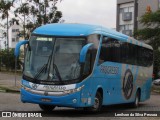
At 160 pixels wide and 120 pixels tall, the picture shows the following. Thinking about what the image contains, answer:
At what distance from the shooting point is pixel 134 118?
16.0 meters

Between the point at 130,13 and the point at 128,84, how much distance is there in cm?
5098

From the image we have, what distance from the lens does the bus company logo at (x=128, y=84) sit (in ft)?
68.5

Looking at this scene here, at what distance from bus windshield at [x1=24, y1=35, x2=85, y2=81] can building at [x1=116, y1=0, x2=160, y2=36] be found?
164 ft

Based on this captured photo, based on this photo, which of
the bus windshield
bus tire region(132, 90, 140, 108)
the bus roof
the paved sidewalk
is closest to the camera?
the bus windshield

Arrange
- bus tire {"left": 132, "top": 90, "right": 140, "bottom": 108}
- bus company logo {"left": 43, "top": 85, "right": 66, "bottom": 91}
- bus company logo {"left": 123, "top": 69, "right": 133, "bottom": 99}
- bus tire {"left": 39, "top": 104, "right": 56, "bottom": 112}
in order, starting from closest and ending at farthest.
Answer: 1. bus company logo {"left": 43, "top": 85, "right": 66, "bottom": 91}
2. bus tire {"left": 39, "top": 104, "right": 56, "bottom": 112}
3. bus company logo {"left": 123, "top": 69, "right": 133, "bottom": 99}
4. bus tire {"left": 132, "top": 90, "right": 140, "bottom": 108}

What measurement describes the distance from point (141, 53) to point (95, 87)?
689cm

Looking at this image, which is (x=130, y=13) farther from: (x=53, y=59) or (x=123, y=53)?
(x=53, y=59)

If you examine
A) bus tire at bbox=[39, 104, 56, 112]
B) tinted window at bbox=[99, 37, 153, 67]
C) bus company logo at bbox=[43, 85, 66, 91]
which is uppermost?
tinted window at bbox=[99, 37, 153, 67]

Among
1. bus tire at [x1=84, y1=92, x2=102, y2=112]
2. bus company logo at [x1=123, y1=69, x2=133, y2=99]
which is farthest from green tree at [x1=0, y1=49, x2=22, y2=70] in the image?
bus tire at [x1=84, y1=92, x2=102, y2=112]

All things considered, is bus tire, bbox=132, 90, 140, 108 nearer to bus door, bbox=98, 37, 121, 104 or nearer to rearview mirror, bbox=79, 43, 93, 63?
bus door, bbox=98, 37, 121, 104

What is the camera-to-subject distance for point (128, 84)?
2139cm

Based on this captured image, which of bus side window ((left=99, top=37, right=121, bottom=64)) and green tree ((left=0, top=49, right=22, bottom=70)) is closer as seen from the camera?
bus side window ((left=99, top=37, right=121, bottom=64))

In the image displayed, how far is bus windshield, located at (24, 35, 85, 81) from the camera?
15852mm

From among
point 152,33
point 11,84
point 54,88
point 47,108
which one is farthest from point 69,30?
point 152,33
